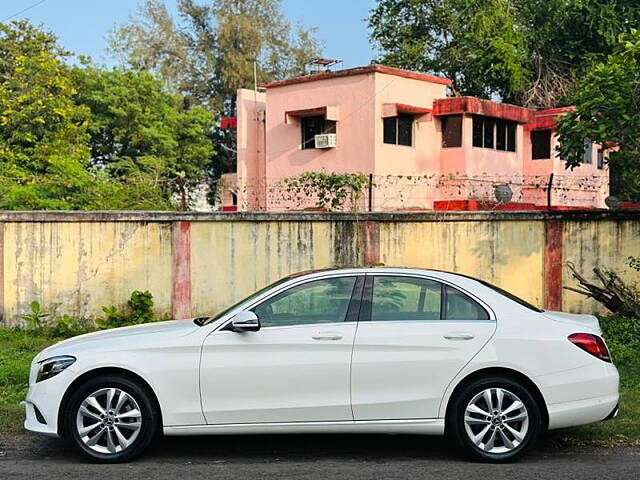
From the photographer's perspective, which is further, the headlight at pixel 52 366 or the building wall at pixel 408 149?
the building wall at pixel 408 149

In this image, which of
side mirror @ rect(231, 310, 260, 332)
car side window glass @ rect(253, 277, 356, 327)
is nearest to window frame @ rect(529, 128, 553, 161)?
car side window glass @ rect(253, 277, 356, 327)

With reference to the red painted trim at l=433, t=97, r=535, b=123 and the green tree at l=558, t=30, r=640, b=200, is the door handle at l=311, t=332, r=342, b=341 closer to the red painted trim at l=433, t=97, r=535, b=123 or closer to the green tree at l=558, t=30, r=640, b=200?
the green tree at l=558, t=30, r=640, b=200

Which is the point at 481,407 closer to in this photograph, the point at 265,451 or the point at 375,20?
the point at 265,451

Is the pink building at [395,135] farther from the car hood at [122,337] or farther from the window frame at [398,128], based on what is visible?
the car hood at [122,337]

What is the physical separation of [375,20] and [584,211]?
27564 mm

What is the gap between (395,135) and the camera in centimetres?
2600

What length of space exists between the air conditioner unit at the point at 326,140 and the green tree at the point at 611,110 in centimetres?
1374

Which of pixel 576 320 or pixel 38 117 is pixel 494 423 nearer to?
pixel 576 320

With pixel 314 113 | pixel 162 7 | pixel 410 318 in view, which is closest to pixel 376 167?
pixel 314 113


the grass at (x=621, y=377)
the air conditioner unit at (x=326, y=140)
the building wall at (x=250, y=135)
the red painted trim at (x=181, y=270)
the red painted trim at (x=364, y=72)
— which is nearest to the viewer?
the grass at (x=621, y=377)

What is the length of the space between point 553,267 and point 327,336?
300 inches

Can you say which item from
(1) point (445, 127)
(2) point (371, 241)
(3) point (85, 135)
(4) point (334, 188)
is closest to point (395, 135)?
(1) point (445, 127)

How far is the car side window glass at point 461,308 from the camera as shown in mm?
6441

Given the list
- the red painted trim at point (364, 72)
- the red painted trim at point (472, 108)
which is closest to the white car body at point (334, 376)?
the red painted trim at point (364, 72)
